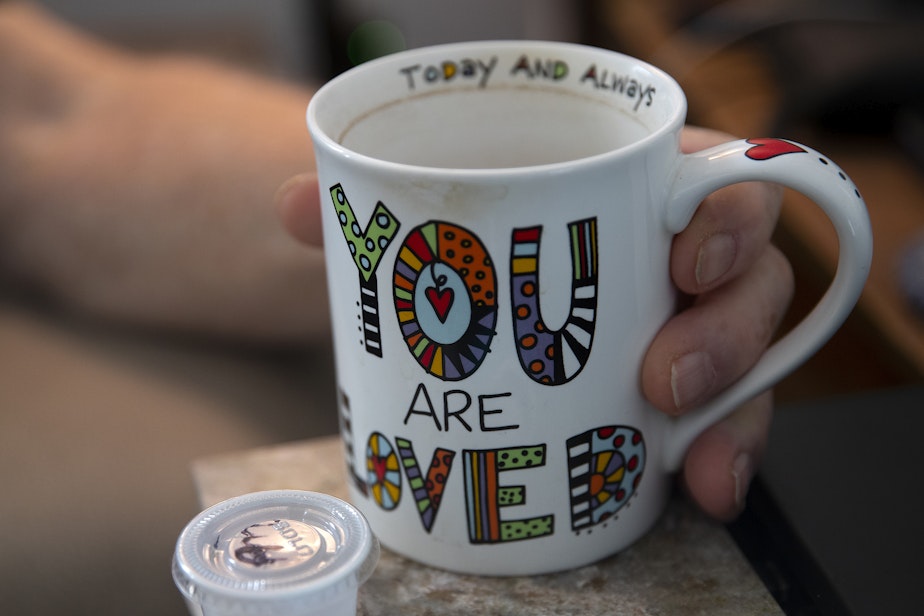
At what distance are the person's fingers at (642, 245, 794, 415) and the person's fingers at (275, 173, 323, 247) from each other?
172 mm

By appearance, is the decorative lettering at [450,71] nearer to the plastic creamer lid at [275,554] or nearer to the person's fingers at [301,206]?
the person's fingers at [301,206]

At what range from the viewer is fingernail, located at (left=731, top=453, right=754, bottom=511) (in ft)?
1.42

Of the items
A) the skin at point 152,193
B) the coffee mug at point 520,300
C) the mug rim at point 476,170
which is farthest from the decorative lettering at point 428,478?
the skin at point 152,193

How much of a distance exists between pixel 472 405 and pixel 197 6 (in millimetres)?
1663

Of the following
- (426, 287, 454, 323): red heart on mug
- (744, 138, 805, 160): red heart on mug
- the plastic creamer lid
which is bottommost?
the plastic creamer lid

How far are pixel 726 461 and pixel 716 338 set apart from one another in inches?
2.2

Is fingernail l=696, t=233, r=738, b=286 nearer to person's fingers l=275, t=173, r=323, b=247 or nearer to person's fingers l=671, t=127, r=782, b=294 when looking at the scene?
person's fingers l=671, t=127, r=782, b=294

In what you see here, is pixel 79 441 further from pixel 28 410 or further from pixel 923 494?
pixel 923 494

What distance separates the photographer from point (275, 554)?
0.35 m

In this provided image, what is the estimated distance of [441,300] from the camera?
37cm

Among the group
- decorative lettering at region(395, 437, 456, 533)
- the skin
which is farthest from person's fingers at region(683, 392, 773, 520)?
the skin

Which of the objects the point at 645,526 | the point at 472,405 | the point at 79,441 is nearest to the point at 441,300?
the point at 472,405

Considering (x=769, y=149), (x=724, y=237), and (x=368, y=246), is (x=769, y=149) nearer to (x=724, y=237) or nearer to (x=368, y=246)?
(x=724, y=237)

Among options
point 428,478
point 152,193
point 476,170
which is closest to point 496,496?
point 428,478
